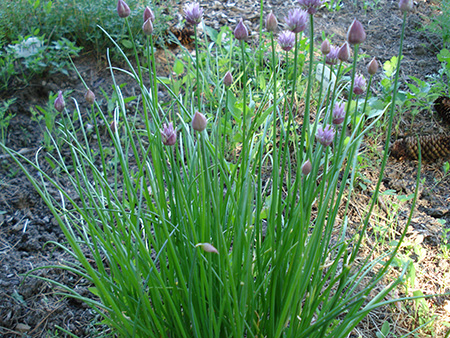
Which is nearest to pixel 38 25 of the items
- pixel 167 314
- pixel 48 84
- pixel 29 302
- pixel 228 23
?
Result: pixel 48 84

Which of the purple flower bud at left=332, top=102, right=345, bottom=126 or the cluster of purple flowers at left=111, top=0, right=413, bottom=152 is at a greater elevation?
the cluster of purple flowers at left=111, top=0, right=413, bottom=152

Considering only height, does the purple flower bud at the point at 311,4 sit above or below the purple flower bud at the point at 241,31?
above

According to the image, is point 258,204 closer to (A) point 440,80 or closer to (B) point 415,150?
(B) point 415,150

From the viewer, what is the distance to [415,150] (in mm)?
2301

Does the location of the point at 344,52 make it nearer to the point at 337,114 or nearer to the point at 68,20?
the point at 337,114

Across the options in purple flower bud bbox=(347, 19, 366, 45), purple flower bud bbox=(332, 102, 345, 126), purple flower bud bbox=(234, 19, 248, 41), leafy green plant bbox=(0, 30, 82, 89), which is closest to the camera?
purple flower bud bbox=(347, 19, 366, 45)

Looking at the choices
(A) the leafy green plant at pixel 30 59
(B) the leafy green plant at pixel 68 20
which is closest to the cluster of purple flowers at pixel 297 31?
(A) the leafy green plant at pixel 30 59

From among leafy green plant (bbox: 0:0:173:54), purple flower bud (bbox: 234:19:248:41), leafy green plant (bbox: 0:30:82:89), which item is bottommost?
leafy green plant (bbox: 0:30:82:89)

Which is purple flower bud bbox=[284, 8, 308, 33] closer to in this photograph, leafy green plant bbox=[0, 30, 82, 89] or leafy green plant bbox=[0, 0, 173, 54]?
leafy green plant bbox=[0, 30, 82, 89]

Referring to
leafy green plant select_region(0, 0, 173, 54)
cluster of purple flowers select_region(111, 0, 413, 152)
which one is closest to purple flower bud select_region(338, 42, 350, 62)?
cluster of purple flowers select_region(111, 0, 413, 152)

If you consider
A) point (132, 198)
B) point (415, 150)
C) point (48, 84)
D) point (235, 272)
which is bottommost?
point (415, 150)

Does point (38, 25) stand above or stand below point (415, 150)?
above

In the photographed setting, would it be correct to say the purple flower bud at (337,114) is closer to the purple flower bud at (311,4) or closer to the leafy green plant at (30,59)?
the purple flower bud at (311,4)

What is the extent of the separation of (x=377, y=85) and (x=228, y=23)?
1.45 metres
